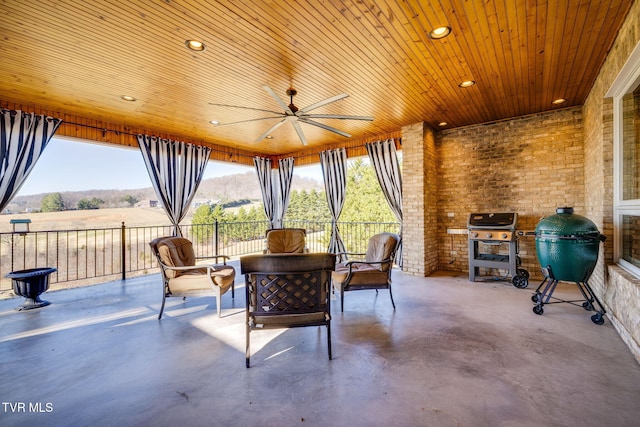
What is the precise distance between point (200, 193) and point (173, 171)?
29.6ft

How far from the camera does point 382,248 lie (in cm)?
360

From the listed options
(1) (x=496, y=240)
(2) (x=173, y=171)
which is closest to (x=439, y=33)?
(1) (x=496, y=240)

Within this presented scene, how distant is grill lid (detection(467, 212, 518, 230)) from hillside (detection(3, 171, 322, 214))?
526 centimetres

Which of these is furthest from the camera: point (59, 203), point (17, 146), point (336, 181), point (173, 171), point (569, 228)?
point (59, 203)

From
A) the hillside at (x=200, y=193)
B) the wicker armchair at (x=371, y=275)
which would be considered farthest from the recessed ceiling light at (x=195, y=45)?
the hillside at (x=200, y=193)

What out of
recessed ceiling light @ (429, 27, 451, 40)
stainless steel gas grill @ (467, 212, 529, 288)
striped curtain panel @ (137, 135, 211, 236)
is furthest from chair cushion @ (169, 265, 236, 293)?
stainless steel gas grill @ (467, 212, 529, 288)

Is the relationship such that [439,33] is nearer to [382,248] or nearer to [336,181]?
[382,248]

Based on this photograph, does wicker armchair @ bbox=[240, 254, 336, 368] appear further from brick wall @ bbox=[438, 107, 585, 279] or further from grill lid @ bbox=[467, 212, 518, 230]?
brick wall @ bbox=[438, 107, 585, 279]

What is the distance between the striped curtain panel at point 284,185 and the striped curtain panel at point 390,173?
2553 millimetres

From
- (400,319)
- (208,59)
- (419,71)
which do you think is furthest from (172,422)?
(419,71)

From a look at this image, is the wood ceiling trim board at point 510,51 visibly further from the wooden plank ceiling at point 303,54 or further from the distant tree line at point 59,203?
the distant tree line at point 59,203

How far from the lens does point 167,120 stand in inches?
197

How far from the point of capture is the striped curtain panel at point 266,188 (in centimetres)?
748

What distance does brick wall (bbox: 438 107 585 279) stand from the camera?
4543mm
